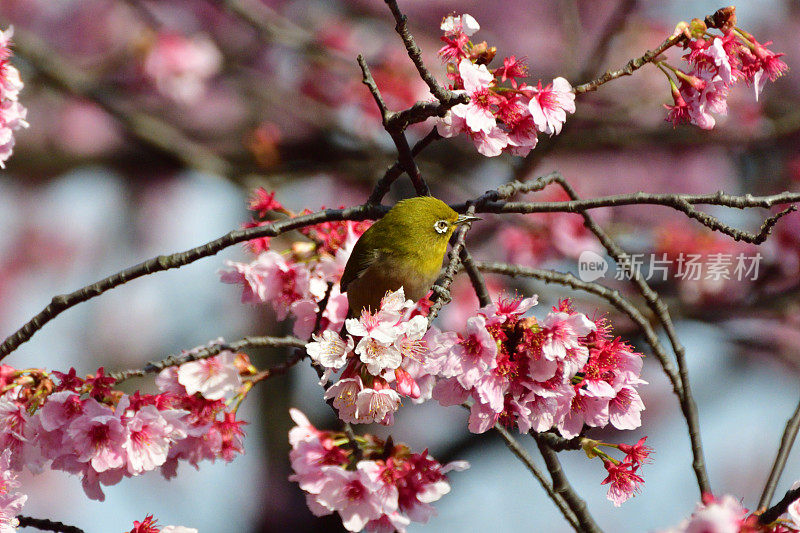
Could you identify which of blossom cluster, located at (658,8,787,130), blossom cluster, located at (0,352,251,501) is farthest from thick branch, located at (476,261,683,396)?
blossom cluster, located at (0,352,251,501)

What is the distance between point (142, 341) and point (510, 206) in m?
8.66

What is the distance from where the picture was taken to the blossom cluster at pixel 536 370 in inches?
74.7

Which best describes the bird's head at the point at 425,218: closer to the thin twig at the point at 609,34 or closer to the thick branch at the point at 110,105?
the thin twig at the point at 609,34

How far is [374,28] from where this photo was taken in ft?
25.3

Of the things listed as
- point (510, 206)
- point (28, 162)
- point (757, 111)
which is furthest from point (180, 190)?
point (510, 206)

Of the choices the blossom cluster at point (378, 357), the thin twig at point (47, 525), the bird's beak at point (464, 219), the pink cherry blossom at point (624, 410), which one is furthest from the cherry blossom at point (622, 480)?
the thin twig at point (47, 525)

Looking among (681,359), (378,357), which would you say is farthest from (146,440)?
(681,359)

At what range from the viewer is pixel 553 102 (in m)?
2.23

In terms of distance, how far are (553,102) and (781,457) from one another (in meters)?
1.26

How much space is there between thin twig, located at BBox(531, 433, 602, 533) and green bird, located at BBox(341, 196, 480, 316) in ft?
2.43

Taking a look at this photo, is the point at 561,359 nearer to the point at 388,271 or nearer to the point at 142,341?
the point at 388,271

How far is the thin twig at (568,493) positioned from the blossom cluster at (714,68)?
101 centimetres

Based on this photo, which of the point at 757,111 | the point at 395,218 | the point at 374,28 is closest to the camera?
the point at 395,218

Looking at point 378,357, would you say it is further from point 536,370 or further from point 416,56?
point 416,56
